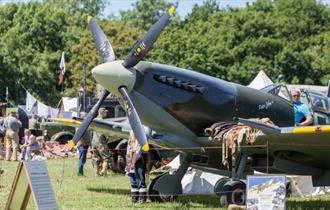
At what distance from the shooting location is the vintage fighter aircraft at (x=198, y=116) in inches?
411

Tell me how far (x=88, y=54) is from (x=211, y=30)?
1332 centimetres

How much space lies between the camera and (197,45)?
60.7m

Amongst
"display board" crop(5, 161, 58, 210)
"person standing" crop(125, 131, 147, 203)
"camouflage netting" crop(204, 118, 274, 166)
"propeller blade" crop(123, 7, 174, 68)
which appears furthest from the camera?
"person standing" crop(125, 131, 147, 203)

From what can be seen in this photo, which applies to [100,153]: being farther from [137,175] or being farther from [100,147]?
[137,175]

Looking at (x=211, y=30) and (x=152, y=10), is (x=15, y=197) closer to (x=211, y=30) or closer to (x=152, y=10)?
(x=211, y=30)

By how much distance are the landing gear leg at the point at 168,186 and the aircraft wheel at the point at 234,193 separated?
134 centimetres

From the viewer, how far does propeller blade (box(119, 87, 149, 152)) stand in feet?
33.7

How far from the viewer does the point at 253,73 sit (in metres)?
58.9

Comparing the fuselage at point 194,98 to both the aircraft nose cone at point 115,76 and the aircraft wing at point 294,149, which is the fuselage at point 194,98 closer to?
the aircraft nose cone at point 115,76

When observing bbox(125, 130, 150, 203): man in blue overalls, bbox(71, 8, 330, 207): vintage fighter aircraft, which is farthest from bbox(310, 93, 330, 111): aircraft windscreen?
bbox(125, 130, 150, 203): man in blue overalls

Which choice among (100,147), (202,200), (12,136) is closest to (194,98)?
(202,200)

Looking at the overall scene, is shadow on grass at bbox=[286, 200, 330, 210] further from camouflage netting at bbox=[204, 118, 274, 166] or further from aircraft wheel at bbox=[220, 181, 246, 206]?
camouflage netting at bbox=[204, 118, 274, 166]

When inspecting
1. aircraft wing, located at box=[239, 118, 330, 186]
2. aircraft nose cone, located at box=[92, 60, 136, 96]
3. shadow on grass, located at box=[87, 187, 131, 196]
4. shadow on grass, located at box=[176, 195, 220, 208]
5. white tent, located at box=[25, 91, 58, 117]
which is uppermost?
white tent, located at box=[25, 91, 58, 117]

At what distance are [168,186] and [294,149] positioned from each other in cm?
228
